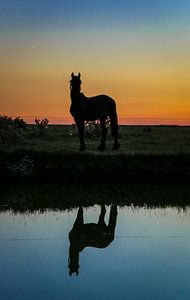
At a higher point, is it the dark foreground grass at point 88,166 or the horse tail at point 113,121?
the horse tail at point 113,121

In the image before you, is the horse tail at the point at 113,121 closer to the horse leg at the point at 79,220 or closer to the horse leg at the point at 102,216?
the horse leg at the point at 102,216

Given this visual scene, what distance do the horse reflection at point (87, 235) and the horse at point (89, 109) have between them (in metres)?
8.92

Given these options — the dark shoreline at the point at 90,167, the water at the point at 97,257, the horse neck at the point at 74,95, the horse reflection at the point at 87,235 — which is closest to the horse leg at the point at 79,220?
the horse reflection at the point at 87,235

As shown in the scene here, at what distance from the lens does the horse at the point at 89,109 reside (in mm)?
23609

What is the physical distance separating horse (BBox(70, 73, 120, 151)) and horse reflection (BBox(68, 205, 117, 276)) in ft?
29.3

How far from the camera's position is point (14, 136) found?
27.7 meters

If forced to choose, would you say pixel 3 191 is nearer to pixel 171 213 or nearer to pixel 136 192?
pixel 136 192

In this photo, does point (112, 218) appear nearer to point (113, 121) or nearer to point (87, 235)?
point (87, 235)

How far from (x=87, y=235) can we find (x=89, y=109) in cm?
1262

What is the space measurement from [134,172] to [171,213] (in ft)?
18.5

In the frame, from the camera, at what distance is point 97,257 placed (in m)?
11.0

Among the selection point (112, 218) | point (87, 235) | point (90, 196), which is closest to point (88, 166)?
point (90, 196)

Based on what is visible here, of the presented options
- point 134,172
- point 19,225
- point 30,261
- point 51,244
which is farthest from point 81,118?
point 30,261

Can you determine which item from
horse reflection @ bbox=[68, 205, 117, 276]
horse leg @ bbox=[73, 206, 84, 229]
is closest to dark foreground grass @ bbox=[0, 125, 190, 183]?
horse leg @ bbox=[73, 206, 84, 229]
